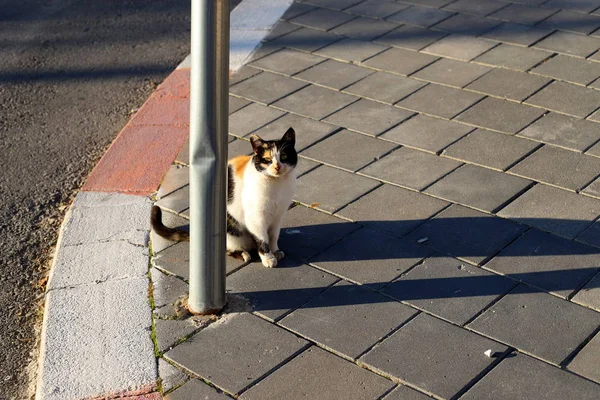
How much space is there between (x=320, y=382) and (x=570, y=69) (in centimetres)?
370

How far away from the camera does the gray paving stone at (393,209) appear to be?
14.7ft

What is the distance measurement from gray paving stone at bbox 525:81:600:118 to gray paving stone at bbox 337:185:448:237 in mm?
1473

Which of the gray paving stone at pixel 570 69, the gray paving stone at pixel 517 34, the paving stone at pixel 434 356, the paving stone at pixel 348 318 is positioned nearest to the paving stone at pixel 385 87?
the gray paving stone at pixel 570 69

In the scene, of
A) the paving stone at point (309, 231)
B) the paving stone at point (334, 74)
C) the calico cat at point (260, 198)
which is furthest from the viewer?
the paving stone at point (334, 74)

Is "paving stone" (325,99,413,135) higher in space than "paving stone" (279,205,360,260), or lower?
higher

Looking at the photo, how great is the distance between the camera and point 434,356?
3520 millimetres

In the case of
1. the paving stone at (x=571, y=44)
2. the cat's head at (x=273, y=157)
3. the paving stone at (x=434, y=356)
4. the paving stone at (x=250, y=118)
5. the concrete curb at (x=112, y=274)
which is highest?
the cat's head at (x=273, y=157)

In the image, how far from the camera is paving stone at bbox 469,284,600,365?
3.56 metres

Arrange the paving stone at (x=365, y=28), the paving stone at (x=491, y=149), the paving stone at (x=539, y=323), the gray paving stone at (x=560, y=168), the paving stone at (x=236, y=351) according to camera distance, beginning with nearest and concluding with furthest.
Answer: the paving stone at (x=236, y=351) < the paving stone at (x=539, y=323) < the gray paving stone at (x=560, y=168) < the paving stone at (x=491, y=149) < the paving stone at (x=365, y=28)

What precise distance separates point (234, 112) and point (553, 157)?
2.11m

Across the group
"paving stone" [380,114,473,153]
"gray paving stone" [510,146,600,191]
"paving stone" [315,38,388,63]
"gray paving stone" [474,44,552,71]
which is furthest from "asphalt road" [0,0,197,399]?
"gray paving stone" [510,146,600,191]

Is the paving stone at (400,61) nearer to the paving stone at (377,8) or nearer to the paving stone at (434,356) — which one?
the paving stone at (377,8)

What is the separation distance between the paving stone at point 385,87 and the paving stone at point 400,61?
4.5 inches

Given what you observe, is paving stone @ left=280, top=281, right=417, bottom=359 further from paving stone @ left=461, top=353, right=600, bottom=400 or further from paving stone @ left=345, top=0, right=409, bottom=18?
paving stone @ left=345, top=0, right=409, bottom=18
